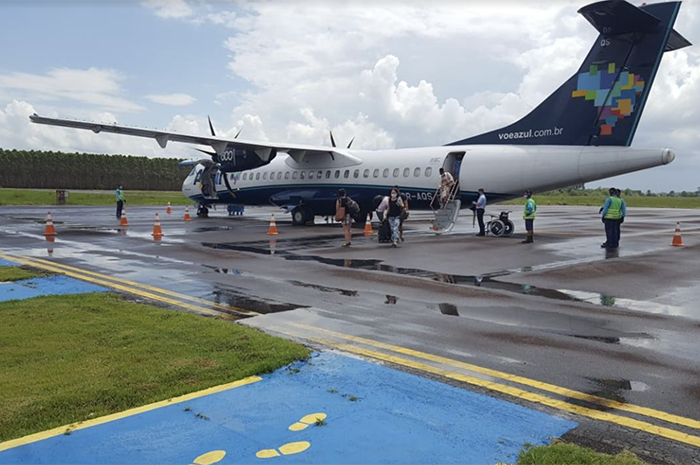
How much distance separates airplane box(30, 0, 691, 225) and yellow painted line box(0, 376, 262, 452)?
1539cm

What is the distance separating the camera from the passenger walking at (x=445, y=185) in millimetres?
20406

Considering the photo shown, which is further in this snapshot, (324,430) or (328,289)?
(328,289)

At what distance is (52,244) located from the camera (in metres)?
16.5

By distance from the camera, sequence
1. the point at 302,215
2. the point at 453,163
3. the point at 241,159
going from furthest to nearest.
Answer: the point at 241,159
the point at 302,215
the point at 453,163

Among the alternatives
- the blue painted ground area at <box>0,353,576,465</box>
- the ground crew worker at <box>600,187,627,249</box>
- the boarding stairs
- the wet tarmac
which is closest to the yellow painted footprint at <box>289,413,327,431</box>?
the blue painted ground area at <box>0,353,576,465</box>

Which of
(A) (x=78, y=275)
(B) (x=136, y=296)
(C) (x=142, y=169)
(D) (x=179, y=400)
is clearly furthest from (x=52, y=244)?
(C) (x=142, y=169)

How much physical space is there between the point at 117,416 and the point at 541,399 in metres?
3.42

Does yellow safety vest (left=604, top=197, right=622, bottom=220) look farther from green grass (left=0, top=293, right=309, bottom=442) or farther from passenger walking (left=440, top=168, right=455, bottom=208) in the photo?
green grass (left=0, top=293, right=309, bottom=442)

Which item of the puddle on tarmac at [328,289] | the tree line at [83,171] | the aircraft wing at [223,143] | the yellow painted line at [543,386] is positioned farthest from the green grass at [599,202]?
the yellow painted line at [543,386]

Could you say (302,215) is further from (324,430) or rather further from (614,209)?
(324,430)

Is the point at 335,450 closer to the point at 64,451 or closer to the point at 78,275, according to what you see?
the point at 64,451

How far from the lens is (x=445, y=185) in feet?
67.0

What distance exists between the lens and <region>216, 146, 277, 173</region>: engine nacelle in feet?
84.5

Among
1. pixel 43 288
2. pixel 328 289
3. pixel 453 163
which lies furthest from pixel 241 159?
pixel 328 289
